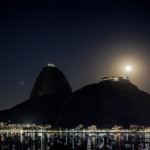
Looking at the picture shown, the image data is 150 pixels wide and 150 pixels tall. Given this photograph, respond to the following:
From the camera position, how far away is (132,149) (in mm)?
99625

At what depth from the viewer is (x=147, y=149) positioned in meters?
95.8

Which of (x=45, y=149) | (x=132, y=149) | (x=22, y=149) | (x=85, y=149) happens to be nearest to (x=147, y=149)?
(x=132, y=149)

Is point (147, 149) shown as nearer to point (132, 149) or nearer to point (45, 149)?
point (132, 149)

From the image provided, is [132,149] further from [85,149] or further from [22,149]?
[22,149]

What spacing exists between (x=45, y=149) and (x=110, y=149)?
57.1 feet

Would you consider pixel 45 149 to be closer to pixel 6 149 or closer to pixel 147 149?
pixel 6 149

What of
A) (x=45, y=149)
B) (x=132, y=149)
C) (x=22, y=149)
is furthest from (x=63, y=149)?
(x=132, y=149)

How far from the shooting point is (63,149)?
3711 inches

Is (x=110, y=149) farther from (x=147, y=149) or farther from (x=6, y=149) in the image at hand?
(x=6, y=149)

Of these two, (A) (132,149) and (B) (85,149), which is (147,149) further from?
(B) (85,149)

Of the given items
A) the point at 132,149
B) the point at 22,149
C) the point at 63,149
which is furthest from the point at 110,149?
the point at 22,149

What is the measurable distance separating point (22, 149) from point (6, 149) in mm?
4872

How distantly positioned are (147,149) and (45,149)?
993 inches

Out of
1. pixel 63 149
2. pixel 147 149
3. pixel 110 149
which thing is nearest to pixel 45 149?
pixel 63 149
